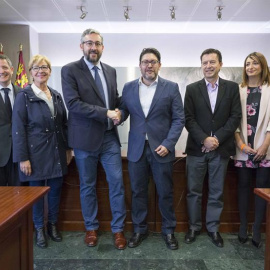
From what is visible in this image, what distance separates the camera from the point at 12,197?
137 cm

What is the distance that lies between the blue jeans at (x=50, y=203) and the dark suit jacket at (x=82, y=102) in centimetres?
37

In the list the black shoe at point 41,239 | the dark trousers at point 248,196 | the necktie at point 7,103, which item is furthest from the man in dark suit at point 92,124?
the dark trousers at point 248,196

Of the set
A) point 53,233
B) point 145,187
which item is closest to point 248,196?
point 145,187

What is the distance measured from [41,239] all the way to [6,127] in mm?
921

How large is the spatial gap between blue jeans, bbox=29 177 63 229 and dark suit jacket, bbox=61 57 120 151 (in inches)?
14.6

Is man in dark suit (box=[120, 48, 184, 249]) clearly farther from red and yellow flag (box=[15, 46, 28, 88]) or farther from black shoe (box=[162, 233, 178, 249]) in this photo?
red and yellow flag (box=[15, 46, 28, 88])

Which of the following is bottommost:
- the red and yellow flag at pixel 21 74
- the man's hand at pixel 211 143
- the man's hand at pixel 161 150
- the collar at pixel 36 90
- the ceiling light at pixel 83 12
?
the man's hand at pixel 161 150

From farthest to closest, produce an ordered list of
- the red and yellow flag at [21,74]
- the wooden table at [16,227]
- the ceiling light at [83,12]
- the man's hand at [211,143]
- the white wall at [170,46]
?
the white wall at [170,46]
the red and yellow flag at [21,74]
the ceiling light at [83,12]
the man's hand at [211,143]
the wooden table at [16,227]

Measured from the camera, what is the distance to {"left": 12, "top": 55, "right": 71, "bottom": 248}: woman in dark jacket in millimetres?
2186

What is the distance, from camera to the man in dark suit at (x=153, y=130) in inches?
87.3

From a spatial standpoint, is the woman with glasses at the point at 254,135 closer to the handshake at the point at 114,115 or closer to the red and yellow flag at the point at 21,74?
the handshake at the point at 114,115

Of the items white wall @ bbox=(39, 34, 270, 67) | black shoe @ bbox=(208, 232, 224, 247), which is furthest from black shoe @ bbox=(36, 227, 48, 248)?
white wall @ bbox=(39, 34, 270, 67)

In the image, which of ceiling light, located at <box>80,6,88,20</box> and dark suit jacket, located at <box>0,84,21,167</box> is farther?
ceiling light, located at <box>80,6,88,20</box>

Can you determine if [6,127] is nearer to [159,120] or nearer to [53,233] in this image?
[53,233]
